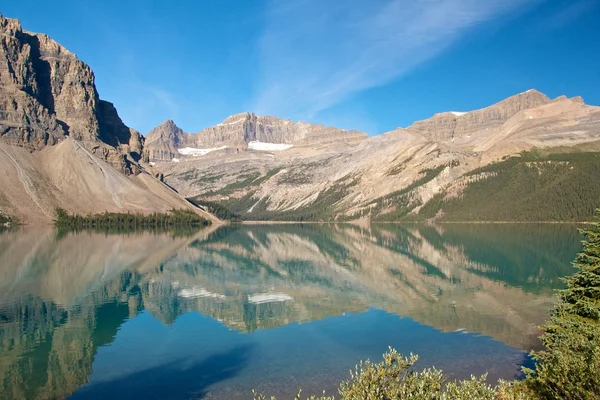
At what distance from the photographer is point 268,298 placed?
5275 cm

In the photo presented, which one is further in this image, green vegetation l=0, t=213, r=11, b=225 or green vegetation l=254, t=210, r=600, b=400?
green vegetation l=0, t=213, r=11, b=225

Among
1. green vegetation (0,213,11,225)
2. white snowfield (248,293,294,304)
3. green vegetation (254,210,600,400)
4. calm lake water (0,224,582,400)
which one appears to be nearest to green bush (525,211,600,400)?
green vegetation (254,210,600,400)

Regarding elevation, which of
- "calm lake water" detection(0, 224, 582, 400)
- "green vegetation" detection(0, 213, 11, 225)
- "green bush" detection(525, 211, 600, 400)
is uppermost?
"green vegetation" detection(0, 213, 11, 225)

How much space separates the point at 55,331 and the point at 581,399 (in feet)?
120

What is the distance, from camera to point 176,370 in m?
29.0

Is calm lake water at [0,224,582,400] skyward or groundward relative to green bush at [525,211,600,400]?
groundward

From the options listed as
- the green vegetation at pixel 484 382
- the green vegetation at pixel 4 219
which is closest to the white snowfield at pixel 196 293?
the green vegetation at pixel 484 382

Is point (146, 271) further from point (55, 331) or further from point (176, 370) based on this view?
point (176, 370)

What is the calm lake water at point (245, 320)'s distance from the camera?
2773 cm

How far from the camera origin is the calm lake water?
27734 millimetres

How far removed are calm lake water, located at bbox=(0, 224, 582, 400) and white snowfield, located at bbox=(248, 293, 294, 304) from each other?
0.76 ft

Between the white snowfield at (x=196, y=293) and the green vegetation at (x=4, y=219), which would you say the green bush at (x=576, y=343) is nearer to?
the white snowfield at (x=196, y=293)

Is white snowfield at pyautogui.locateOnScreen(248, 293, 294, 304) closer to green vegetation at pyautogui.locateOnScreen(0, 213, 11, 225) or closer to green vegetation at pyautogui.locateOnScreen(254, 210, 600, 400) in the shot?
green vegetation at pyautogui.locateOnScreen(254, 210, 600, 400)

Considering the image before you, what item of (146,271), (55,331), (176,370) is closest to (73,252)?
(146,271)
